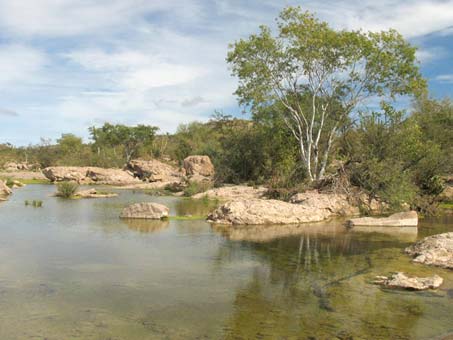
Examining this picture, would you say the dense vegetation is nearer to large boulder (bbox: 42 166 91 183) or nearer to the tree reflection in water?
the tree reflection in water

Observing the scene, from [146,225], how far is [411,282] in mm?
10435

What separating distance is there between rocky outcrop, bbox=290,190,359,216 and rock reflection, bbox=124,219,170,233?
652 centimetres

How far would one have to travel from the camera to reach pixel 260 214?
18.2 metres

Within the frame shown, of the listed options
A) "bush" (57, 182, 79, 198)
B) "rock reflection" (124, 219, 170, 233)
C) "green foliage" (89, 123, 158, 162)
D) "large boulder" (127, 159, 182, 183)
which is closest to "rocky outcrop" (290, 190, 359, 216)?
"rock reflection" (124, 219, 170, 233)

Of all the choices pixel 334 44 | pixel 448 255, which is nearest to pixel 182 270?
pixel 448 255

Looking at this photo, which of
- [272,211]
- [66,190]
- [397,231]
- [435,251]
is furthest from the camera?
[66,190]

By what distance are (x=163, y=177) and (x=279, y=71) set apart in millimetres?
23170

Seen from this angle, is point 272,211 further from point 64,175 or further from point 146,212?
point 64,175

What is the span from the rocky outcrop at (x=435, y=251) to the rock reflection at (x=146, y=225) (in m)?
8.38

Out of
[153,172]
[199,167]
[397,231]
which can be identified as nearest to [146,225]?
[397,231]

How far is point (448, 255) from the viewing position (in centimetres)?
1168

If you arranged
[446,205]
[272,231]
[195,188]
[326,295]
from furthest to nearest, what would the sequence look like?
[195,188]
[446,205]
[272,231]
[326,295]

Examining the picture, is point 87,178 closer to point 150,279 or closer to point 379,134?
point 379,134

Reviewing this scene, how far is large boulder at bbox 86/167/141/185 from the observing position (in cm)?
4878
